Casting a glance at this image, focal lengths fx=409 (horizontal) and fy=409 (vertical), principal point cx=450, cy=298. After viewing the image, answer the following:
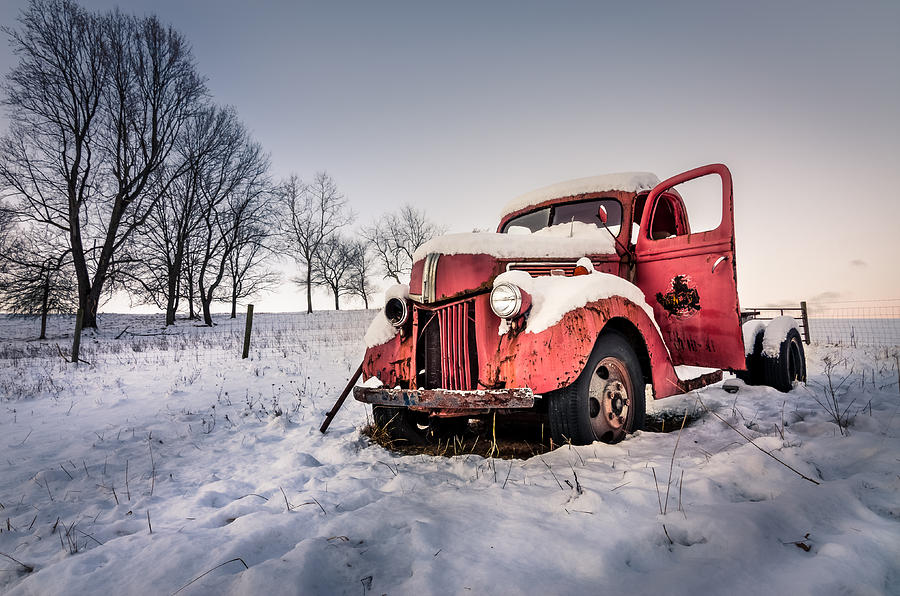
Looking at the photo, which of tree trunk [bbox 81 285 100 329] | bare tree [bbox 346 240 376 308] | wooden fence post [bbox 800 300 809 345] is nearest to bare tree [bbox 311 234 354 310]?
bare tree [bbox 346 240 376 308]

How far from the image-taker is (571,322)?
254cm

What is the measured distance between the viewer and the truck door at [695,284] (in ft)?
11.6

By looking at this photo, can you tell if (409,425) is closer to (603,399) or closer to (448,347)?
(448,347)


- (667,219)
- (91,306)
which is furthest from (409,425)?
(91,306)

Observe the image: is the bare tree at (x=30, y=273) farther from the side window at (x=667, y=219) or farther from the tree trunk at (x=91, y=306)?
the side window at (x=667, y=219)

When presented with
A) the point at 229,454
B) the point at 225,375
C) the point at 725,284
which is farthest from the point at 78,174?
the point at 725,284

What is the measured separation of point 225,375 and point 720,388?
7629 mm

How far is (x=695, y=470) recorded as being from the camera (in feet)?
7.10

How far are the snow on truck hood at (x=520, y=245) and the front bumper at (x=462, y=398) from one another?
103 centimetres

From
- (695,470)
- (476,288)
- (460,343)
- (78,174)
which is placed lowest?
(695,470)

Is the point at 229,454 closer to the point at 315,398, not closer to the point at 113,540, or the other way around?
the point at 113,540

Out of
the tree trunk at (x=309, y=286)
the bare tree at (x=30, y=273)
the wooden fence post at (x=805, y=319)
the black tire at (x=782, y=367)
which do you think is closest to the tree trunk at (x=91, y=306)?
the bare tree at (x=30, y=273)

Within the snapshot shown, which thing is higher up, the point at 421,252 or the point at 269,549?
the point at 421,252

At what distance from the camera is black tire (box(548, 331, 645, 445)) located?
8.46 feet
